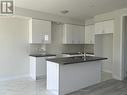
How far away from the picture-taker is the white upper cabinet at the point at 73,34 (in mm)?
6023

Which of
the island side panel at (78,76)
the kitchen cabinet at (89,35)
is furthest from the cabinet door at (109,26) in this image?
the island side panel at (78,76)

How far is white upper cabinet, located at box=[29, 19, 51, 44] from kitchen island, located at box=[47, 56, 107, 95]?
1.65 metres

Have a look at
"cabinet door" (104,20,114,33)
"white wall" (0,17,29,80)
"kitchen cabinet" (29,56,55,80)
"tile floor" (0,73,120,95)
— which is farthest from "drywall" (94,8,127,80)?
"white wall" (0,17,29,80)

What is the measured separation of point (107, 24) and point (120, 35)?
0.79 metres

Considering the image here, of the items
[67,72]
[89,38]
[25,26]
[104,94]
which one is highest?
[25,26]

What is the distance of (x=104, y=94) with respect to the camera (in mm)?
3443

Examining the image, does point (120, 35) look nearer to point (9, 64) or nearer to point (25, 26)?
point (25, 26)

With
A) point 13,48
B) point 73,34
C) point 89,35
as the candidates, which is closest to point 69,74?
point 13,48

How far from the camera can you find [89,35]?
6488 mm

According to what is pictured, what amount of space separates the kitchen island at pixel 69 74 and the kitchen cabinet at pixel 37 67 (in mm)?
1198

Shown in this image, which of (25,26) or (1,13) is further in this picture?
(25,26)

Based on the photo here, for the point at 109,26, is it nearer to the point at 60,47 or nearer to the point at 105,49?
the point at 105,49

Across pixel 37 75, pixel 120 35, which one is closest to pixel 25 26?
pixel 37 75

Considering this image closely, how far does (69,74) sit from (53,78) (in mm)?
454
